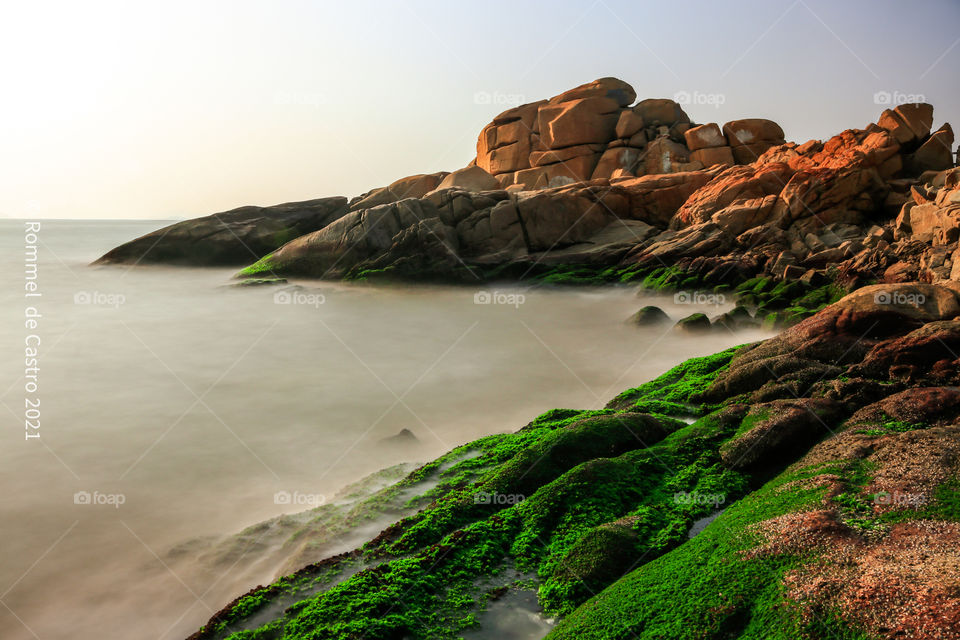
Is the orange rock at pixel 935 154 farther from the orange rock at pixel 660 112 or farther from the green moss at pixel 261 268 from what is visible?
the green moss at pixel 261 268

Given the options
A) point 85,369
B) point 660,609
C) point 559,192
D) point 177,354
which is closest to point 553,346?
point 177,354

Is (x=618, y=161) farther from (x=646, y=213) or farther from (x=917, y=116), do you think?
(x=917, y=116)

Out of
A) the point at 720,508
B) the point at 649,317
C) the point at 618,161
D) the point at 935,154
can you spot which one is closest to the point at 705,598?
the point at 720,508

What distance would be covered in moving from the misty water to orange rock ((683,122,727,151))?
2108 centimetres

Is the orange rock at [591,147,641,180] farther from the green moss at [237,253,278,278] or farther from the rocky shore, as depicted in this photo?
the rocky shore

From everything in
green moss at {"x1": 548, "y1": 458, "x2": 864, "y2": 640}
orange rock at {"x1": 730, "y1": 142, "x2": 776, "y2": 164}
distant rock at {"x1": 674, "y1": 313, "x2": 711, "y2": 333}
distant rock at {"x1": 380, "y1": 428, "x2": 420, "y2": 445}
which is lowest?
distant rock at {"x1": 380, "y1": 428, "x2": 420, "y2": 445}

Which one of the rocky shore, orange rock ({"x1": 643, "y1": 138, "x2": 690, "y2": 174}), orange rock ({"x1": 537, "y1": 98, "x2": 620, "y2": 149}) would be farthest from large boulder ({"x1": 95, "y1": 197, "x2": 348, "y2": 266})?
the rocky shore

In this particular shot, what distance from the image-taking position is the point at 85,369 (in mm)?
16344

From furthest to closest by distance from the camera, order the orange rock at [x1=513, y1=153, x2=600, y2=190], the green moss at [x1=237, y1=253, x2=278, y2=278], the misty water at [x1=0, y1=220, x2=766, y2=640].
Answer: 1. the orange rock at [x1=513, y1=153, x2=600, y2=190]
2. the green moss at [x1=237, y1=253, x2=278, y2=278]
3. the misty water at [x1=0, y1=220, x2=766, y2=640]

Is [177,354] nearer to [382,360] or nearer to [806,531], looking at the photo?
[382,360]

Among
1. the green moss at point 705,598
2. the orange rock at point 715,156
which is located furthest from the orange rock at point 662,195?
the green moss at point 705,598

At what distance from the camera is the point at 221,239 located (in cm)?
3966

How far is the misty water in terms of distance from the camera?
687 centimetres

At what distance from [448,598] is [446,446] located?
18.6ft
